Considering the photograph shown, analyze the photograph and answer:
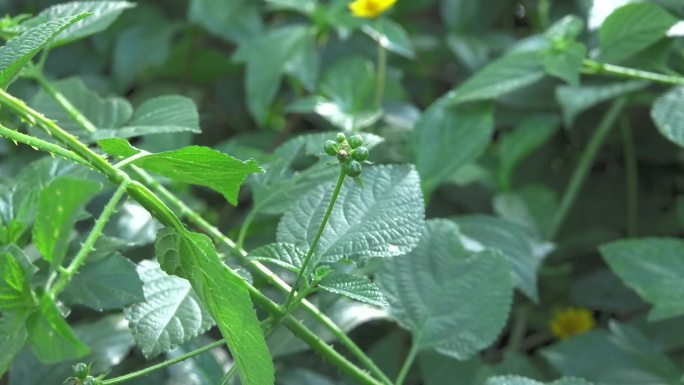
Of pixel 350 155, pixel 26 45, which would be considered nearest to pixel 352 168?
pixel 350 155

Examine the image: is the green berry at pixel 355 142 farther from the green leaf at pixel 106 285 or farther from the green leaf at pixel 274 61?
the green leaf at pixel 274 61

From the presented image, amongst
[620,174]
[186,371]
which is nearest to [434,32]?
[620,174]

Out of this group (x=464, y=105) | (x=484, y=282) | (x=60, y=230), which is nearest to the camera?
(x=60, y=230)

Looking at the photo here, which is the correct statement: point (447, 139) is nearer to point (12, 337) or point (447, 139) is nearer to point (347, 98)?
point (347, 98)

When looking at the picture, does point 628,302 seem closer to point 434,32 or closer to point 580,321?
point 580,321

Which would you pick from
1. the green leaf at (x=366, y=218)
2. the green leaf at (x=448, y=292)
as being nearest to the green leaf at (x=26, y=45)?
the green leaf at (x=366, y=218)

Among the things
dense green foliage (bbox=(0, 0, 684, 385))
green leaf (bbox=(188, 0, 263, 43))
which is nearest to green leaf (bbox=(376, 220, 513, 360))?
dense green foliage (bbox=(0, 0, 684, 385))

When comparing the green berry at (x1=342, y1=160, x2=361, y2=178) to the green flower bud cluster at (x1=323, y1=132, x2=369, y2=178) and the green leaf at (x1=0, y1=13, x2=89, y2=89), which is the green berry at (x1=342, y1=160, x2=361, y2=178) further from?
the green leaf at (x1=0, y1=13, x2=89, y2=89)

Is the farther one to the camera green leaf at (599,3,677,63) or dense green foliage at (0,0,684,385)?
green leaf at (599,3,677,63)
